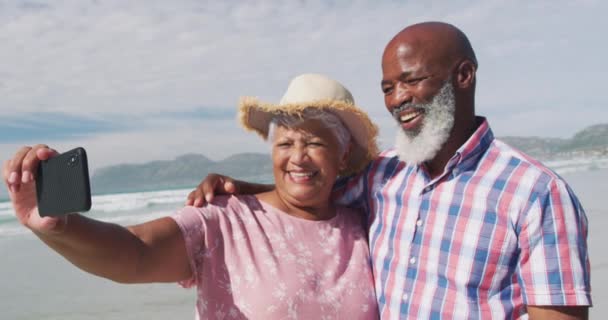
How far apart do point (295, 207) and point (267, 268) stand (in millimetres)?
474

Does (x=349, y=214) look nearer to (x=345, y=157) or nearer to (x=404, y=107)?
(x=345, y=157)

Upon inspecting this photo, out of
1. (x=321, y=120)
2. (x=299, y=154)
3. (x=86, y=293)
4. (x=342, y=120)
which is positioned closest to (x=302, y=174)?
(x=299, y=154)

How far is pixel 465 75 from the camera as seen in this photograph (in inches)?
99.1

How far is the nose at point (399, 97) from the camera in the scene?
2.53 metres

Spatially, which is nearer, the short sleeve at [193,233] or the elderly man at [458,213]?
the elderly man at [458,213]

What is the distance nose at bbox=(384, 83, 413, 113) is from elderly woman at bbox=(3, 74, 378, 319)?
0.32 m

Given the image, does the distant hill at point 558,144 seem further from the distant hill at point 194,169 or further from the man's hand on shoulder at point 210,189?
the man's hand on shoulder at point 210,189

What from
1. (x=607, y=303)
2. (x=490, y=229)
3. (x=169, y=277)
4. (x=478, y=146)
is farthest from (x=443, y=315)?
(x=607, y=303)

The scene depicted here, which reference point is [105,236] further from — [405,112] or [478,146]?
[478,146]

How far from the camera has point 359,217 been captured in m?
3.08

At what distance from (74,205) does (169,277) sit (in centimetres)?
94

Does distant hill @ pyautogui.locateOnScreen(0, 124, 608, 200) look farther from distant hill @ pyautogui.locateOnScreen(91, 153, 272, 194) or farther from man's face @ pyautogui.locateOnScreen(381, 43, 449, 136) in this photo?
man's face @ pyautogui.locateOnScreen(381, 43, 449, 136)

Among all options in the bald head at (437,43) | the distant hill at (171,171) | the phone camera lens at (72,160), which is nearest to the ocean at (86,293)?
the bald head at (437,43)

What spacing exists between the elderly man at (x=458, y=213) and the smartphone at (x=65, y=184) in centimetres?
100
